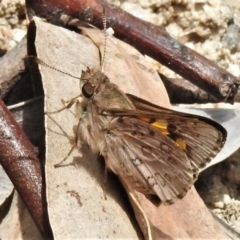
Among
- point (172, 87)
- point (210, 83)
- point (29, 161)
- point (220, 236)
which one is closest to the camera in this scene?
point (29, 161)

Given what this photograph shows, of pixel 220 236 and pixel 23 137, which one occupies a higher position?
pixel 23 137

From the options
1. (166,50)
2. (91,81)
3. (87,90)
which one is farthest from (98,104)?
(166,50)

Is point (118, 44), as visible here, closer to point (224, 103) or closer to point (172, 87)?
point (172, 87)

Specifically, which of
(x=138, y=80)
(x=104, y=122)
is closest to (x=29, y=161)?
(x=104, y=122)

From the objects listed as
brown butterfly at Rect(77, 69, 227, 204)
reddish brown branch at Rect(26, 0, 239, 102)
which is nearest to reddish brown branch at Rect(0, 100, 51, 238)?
brown butterfly at Rect(77, 69, 227, 204)

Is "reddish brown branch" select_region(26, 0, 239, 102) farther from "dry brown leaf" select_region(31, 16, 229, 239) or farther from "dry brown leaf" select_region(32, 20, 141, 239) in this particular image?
"dry brown leaf" select_region(32, 20, 141, 239)

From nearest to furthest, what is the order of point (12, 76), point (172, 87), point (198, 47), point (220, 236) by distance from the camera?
point (220, 236)
point (12, 76)
point (172, 87)
point (198, 47)
